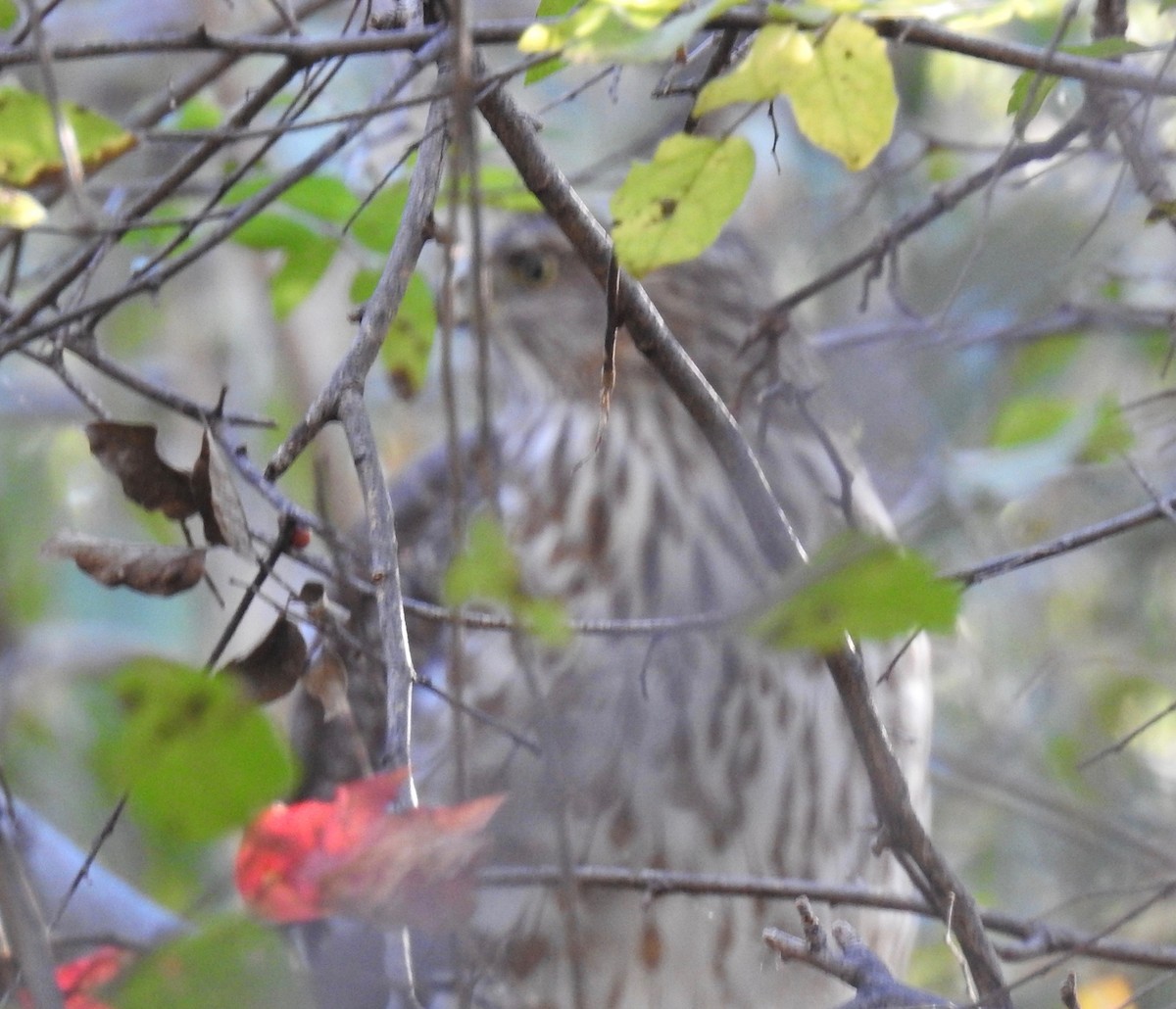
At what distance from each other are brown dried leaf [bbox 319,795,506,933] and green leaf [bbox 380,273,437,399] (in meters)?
1.02

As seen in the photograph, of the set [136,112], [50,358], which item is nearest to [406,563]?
[136,112]

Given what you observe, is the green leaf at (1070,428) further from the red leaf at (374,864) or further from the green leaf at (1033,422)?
the red leaf at (374,864)

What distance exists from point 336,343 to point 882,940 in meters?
2.14

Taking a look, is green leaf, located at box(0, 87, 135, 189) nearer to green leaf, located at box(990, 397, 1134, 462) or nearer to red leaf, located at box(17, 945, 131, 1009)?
red leaf, located at box(17, 945, 131, 1009)

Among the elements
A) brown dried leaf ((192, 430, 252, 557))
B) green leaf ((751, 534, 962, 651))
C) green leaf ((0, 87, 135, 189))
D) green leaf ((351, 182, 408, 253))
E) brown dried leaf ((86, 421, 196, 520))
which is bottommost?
green leaf ((751, 534, 962, 651))

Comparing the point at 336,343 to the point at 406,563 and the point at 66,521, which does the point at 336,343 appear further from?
the point at 406,563

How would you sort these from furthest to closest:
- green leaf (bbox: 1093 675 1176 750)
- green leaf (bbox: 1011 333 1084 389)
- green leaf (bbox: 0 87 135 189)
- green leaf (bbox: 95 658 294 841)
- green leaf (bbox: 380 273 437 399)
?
1. green leaf (bbox: 1093 675 1176 750)
2. green leaf (bbox: 1011 333 1084 389)
3. green leaf (bbox: 380 273 437 399)
4. green leaf (bbox: 0 87 135 189)
5. green leaf (bbox: 95 658 294 841)

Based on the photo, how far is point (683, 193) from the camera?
125cm

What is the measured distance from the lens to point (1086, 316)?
105 inches

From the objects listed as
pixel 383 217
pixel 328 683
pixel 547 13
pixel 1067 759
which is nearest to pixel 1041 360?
pixel 1067 759

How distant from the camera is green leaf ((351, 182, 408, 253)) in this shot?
1887mm

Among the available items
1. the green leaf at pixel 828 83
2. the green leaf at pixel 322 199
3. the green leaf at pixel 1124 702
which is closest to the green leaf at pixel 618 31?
the green leaf at pixel 828 83

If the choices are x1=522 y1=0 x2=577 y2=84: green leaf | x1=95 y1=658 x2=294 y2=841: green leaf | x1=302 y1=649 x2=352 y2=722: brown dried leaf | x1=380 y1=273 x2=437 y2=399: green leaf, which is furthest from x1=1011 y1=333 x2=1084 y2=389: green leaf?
x1=95 y1=658 x2=294 y2=841: green leaf

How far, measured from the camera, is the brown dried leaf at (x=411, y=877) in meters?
1.03
